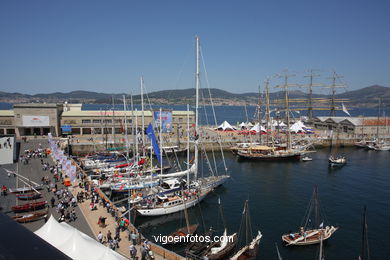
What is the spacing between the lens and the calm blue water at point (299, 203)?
26528 millimetres

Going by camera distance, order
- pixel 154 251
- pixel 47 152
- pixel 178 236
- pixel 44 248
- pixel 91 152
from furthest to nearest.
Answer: pixel 91 152 < pixel 47 152 < pixel 178 236 < pixel 154 251 < pixel 44 248

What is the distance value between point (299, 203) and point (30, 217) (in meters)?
30.7

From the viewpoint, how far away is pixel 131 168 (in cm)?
4522

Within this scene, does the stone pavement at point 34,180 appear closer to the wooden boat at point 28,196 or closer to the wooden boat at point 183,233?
the wooden boat at point 28,196

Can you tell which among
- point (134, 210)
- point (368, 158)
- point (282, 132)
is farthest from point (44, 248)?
point (282, 132)

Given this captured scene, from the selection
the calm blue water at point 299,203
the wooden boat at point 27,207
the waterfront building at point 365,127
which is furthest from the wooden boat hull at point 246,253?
the waterfront building at point 365,127

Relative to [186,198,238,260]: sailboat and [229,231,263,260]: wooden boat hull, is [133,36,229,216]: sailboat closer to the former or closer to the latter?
[186,198,238,260]: sailboat

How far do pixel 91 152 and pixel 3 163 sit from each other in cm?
2117

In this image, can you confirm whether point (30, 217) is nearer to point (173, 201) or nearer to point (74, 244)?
point (74, 244)

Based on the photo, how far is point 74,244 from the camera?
14586 millimetres

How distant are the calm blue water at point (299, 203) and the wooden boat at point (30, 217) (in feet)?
32.4

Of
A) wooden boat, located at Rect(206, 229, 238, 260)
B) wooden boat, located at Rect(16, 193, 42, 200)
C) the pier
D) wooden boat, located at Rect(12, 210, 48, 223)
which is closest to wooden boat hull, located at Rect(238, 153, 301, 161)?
the pier

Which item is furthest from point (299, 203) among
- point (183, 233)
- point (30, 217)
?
point (30, 217)

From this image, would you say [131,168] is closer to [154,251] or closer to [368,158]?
[154,251]
